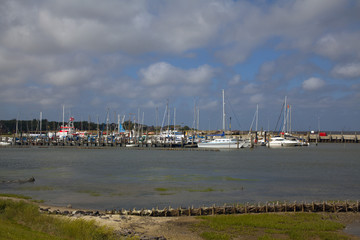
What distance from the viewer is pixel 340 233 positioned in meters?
19.7

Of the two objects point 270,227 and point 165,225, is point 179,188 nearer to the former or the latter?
point 165,225

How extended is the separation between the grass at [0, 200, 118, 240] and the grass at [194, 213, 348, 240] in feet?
18.3

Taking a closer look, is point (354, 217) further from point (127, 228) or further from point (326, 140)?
point (326, 140)

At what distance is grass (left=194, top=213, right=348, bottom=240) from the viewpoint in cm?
1909

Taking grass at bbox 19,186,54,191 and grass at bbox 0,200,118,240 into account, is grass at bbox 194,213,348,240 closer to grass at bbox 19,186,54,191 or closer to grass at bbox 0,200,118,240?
grass at bbox 0,200,118,240

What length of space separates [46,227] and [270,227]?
11649mm

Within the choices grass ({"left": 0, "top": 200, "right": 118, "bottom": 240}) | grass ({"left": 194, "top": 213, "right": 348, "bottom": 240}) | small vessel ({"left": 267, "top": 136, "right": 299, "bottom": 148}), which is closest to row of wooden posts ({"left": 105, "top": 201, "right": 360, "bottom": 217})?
grass ({"left": 194, "top": 213, "right": 348, "bottom": 240})

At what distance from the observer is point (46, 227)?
16.9 m

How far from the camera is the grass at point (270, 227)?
19094 millimetres

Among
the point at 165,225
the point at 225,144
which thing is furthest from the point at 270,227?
the point at 225,144

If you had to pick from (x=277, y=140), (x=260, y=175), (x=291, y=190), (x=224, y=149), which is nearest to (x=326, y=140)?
(x=277, y=140)

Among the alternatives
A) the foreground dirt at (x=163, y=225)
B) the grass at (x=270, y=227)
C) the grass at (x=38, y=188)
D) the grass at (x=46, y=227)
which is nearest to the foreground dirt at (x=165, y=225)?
the foreground dirt at (x=163, y=225)

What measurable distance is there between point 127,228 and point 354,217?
1395 cm

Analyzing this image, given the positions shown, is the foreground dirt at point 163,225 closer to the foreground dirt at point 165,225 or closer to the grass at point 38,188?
the foreground dirt at point 165,225
